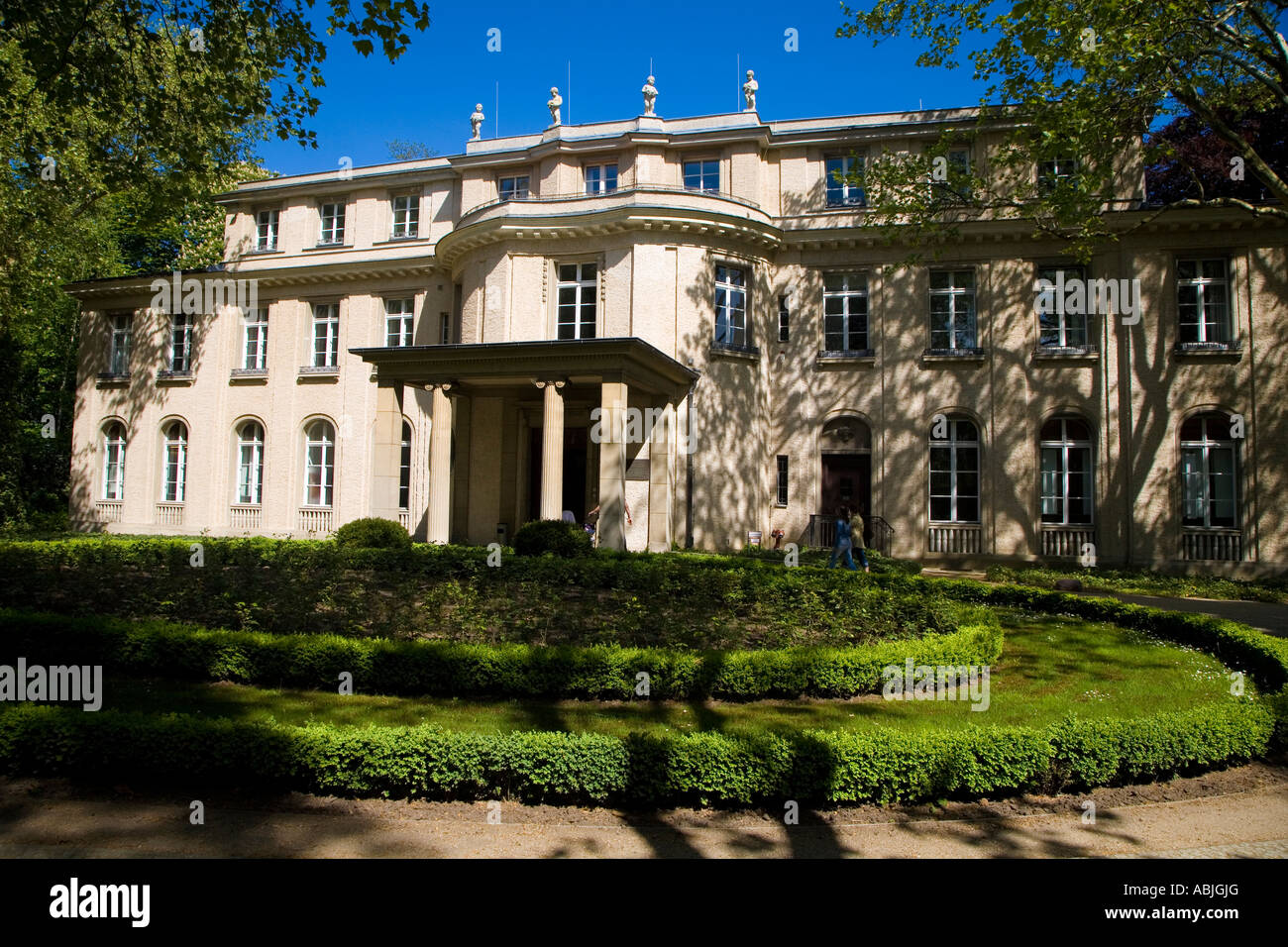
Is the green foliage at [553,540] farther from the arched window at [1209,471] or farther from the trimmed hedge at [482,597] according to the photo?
the arched window at [1209,471]

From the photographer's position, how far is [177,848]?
4.62m

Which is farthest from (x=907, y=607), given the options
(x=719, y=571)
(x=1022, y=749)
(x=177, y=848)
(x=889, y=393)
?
(x=889, y=393)

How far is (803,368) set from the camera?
23547 mm

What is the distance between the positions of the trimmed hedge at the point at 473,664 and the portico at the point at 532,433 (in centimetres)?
917

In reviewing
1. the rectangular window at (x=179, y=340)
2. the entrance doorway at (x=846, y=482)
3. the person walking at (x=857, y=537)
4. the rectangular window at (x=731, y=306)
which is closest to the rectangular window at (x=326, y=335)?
the rectangular window at (x=179, y=340)

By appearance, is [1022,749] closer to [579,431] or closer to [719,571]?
[719,571]

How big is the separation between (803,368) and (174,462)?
24.0 metres

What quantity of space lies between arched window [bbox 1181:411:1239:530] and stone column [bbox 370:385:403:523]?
22636mm

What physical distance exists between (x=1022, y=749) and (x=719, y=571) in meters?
6.20

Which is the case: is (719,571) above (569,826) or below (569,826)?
above

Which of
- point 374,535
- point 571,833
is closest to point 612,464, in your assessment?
point 374,535

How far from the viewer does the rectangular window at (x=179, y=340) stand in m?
28.2

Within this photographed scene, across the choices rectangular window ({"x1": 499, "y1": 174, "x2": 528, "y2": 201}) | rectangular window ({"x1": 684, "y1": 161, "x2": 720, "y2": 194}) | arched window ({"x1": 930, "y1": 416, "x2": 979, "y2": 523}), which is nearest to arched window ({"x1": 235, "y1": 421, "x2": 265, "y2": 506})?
rectangular window ({"x1": 499, "y1": 174, "x2": 528, "y2": 201})

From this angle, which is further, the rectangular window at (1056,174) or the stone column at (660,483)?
the stone column at (660,483)
